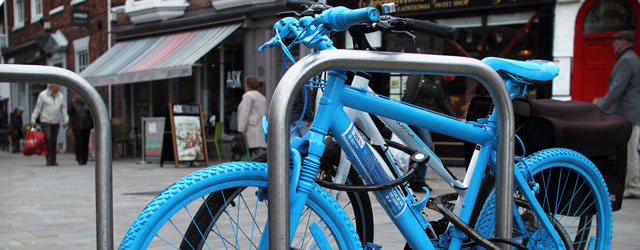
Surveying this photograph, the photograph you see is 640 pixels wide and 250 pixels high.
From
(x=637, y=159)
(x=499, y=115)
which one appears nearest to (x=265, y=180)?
(x=499, y=115)

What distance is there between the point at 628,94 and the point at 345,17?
5665mm

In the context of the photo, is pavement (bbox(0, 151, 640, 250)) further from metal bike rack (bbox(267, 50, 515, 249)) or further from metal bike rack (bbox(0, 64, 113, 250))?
metal bike rack (bbox(0, 64, 113, 250))

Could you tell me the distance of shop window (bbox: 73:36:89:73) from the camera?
1914cm

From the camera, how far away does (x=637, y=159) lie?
6.61 m

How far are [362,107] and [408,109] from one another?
0.64 ft

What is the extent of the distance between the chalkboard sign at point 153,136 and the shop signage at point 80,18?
23.3 feet

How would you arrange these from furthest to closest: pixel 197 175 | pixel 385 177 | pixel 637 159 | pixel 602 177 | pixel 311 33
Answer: pixel 637 159 < pixel 602 177 < pixel 385 177 < pixel 311 33 < pixel 197 175

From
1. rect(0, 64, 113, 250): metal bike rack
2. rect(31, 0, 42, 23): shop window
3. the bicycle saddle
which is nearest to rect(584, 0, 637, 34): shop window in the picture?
the bicycle saddle

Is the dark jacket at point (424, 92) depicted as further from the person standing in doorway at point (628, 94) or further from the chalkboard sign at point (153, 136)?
the chalkboard sign at point (153, 136)

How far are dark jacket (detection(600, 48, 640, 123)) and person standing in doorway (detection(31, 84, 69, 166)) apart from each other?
1003 centimetres

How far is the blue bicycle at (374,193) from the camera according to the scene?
6.32 ft

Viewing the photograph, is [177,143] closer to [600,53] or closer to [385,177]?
[600,53]

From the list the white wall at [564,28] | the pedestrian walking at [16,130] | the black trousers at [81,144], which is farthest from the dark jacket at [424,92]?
the pedestrian walking at [16,130]

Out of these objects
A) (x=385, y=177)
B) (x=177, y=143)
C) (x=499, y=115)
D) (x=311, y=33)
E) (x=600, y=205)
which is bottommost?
(x=177, y=143)
